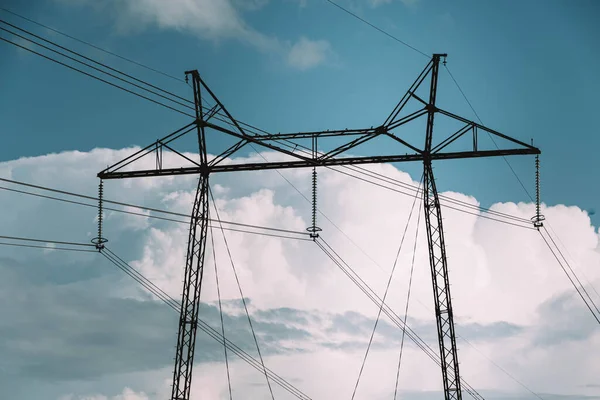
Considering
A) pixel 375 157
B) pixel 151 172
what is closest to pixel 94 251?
pixel 151 172

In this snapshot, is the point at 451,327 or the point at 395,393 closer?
the point at 451,327

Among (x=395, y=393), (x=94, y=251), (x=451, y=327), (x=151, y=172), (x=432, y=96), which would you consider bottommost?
(x=395, y=393)

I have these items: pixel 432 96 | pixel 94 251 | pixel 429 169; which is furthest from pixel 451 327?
pixel 94 251

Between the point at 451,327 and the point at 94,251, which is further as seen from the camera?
the point at 94,251

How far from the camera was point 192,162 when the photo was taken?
4984cm

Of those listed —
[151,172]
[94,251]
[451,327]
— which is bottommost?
[451,327]

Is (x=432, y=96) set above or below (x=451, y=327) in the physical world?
above

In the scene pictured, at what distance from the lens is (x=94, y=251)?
170 ft

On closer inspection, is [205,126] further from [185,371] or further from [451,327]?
[451,327]

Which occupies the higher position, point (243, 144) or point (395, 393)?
point (243, 144)

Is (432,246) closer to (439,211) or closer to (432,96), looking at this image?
(439,211)

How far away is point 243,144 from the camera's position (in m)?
49.6

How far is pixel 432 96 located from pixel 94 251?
21.6 meters

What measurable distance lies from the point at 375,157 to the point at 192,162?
34.1 feet
